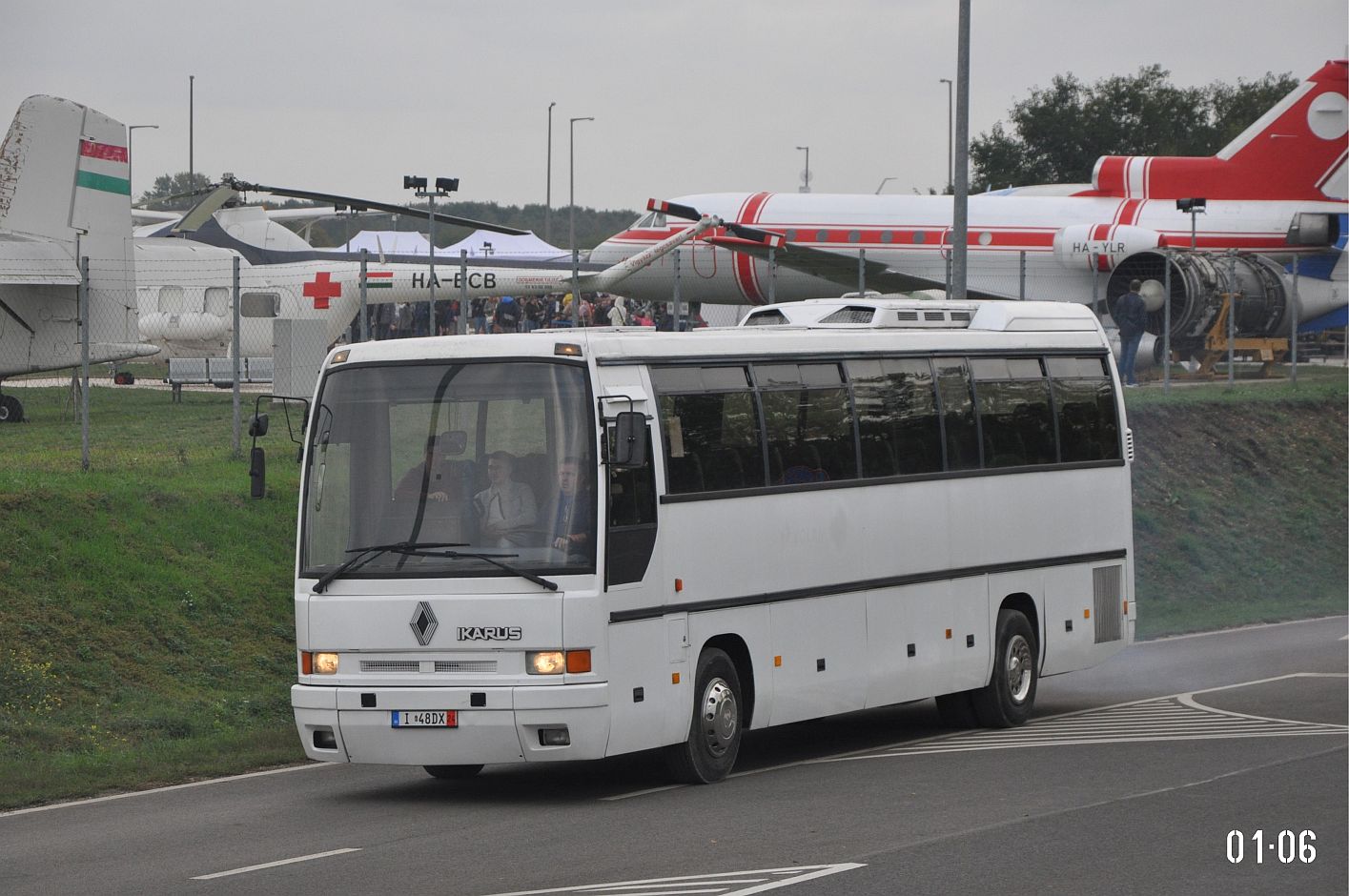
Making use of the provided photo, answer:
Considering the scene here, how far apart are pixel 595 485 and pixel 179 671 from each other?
6.36 meters

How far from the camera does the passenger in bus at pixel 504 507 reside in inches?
480

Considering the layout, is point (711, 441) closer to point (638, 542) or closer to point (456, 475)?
point (638, 542)

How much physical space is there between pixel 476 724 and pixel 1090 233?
31.4 m

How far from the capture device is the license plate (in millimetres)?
11891

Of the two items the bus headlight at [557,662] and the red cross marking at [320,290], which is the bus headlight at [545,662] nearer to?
the bus headlight at [557,662]

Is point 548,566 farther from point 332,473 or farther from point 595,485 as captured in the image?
point 332,473

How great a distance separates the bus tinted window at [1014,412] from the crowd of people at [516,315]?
20.9 m

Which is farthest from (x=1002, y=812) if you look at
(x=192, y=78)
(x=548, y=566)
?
(x=192, y=78)

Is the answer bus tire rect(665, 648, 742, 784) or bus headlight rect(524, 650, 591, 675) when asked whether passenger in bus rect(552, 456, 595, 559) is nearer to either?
bus headlight rect(524, 650, 591, 675)

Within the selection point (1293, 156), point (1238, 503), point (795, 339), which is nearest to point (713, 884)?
point (795, 339)

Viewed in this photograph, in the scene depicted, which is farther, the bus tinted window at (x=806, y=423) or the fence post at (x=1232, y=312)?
the fence post at (x=1232, y=312)

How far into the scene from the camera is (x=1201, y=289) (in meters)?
38.6

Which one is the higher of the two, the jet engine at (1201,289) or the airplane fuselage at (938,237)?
the airplane fuselage at (938,237)

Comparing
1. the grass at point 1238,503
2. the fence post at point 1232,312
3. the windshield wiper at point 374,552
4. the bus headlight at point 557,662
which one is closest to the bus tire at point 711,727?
the bus headlight at point 557,662
